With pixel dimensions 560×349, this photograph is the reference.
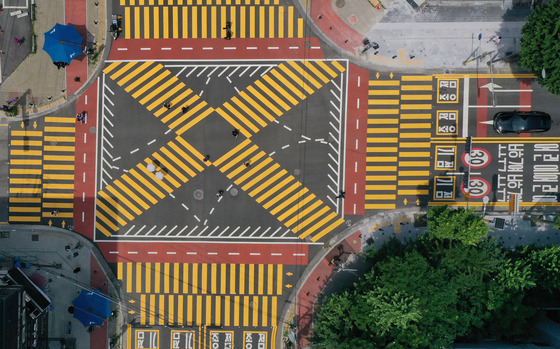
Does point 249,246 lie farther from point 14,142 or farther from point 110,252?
point 14,142

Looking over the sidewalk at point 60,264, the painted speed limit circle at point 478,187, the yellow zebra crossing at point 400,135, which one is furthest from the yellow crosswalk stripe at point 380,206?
the sidewalk at point 60,264

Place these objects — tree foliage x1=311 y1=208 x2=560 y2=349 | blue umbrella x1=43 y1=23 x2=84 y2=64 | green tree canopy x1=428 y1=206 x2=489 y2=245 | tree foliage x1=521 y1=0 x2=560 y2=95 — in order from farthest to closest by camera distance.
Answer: blue umbrella x1=43 y1=23 x2=84 y2=64 < green tree canopy x1=428 y1=206 x2=489 y2=245 < tree foliage x1=521 y1=0 x2=560 y2=95 < tree foliage x1=311 y1=208 x2=560 y2=349

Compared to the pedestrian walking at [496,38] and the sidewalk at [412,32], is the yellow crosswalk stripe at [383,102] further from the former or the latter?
the pedestrian walking at [496,38]

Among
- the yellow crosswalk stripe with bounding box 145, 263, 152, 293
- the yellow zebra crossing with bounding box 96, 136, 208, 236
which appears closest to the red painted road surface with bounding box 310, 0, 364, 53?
the yellow zebra crossing with bounding box 96, 136, 208, 236

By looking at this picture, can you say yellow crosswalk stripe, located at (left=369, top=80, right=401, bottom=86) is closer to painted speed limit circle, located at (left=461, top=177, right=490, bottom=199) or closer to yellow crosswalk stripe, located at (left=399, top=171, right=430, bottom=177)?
yellow crosswalk stripe, located at (left=399, top=171, right=430, bottom=177)

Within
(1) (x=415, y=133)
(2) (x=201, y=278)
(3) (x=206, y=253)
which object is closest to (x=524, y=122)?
(1) (x=415, y=133)

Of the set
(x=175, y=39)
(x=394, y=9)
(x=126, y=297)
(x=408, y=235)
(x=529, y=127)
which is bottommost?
(x=126, y=297)

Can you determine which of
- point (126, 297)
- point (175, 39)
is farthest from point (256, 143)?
point (126, 297)
